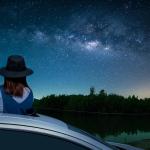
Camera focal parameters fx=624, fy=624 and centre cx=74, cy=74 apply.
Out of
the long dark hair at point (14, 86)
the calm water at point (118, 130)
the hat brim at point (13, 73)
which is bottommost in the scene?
the calm water at point (118, 130)

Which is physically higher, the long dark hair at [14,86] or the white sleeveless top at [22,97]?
the long dark hair at [14,86]

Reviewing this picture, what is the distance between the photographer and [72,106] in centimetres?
4850

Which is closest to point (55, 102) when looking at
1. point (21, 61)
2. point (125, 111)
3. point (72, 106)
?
point (72, 106)

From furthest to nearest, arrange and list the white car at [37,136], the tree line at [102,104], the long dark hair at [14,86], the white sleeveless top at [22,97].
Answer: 1. the tree line at [102,104]
2. the long dark hair at [14,86]
3. the white sleeveless top at [22,97]
4. the white car at [37,136]

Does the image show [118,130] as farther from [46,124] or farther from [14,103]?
[46,124]

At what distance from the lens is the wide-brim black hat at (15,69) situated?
547cm

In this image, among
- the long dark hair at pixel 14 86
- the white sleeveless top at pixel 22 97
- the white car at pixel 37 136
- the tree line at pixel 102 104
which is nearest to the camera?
the white car at pixel 37 136

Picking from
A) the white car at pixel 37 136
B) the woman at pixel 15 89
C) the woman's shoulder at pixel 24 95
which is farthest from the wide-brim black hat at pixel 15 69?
the white car at pixel 37 136

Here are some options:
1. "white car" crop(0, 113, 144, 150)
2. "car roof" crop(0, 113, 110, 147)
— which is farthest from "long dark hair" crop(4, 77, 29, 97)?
"white car" crop(0, 113, 144, 150)

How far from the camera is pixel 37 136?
398cm

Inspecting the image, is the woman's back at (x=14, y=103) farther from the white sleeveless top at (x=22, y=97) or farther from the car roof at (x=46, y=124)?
the car roof at (x=46, y=124)

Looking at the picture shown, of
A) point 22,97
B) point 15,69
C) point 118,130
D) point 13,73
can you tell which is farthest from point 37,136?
point 118,130

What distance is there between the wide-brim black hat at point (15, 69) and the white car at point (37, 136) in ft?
4.50

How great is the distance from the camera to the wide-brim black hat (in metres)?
5.47
